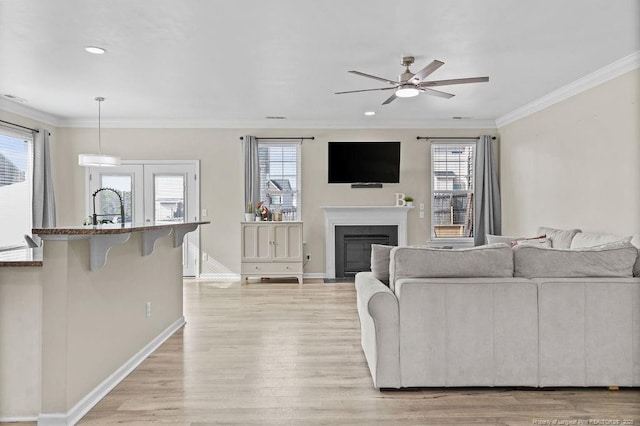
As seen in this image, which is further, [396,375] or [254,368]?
[254,368]

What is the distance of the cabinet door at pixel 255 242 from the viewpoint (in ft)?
22.6

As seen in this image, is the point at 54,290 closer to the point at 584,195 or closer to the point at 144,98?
the point at 144,98

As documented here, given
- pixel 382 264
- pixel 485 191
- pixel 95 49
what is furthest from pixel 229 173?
pixel 382 264

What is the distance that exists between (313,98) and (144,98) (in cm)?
230

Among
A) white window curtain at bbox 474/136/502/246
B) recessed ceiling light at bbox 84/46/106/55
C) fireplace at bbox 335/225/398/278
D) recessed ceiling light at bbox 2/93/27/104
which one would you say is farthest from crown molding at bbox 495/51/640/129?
recessed ceiling light at bbox 2/93/27/104

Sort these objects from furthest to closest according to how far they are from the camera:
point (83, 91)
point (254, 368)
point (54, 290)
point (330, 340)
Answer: point (83, 91) → point (330, 340) → point (254, 368) → point (54, 290)

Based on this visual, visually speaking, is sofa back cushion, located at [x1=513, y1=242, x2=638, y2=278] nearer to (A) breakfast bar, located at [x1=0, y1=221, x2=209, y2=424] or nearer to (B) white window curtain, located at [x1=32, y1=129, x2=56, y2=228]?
(A) breakfast bar, located at [x1=0, y1=221, x2=209, y2=424]

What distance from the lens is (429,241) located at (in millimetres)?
7477

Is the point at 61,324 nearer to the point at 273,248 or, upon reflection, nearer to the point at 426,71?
the point at 426,71

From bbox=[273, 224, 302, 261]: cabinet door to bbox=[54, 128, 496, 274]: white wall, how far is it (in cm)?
55

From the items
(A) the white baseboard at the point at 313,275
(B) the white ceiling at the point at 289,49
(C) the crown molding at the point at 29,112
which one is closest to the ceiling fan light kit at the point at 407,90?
(B) the white ceiling at the point at 289,49

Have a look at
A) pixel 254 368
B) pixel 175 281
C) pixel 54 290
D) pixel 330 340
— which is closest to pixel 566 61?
pixel 330 340

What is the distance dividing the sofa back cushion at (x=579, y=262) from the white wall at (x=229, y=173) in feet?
15.3

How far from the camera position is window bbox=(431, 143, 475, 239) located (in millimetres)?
7520
